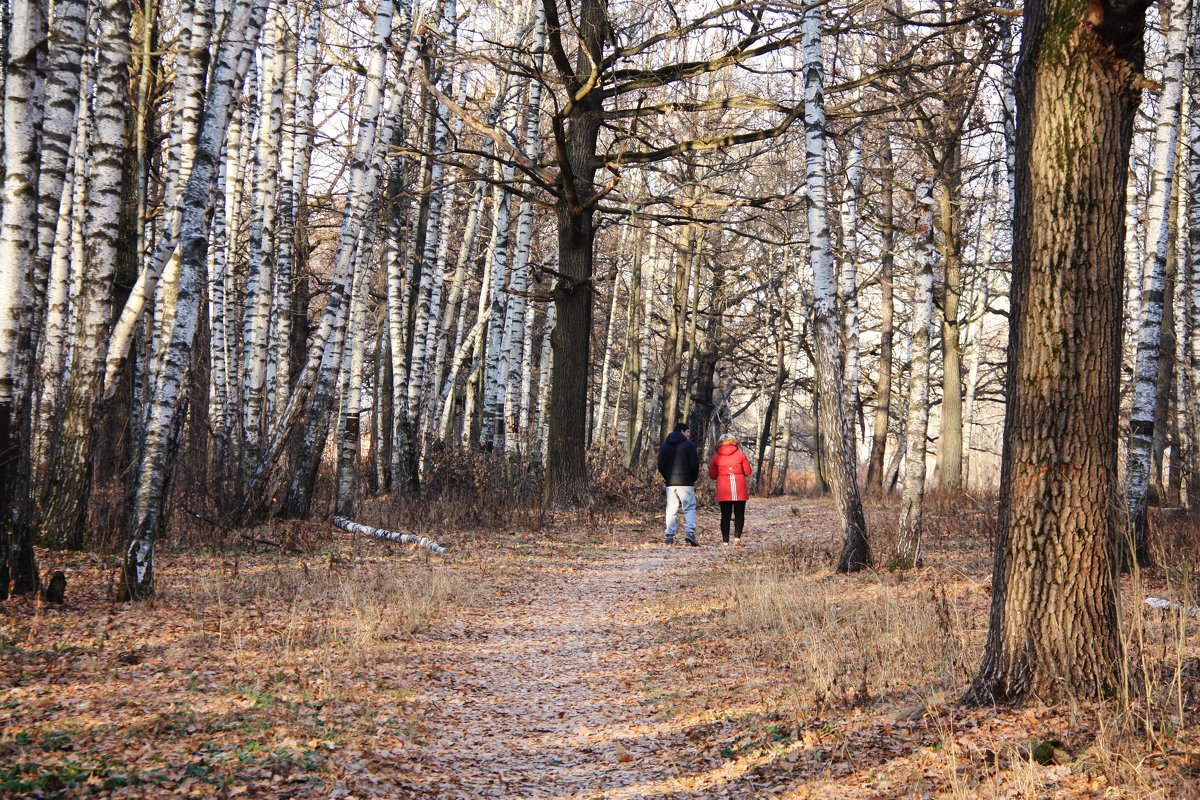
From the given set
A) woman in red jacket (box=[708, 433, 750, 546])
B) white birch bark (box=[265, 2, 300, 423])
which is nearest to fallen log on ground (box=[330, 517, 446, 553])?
white birch bark (box=[265, 2, 300, 423])

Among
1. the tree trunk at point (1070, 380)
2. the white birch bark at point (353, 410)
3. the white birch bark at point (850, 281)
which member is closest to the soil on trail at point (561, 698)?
the tree trunk at point (1070, 380)

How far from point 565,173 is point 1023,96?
33.8 feet

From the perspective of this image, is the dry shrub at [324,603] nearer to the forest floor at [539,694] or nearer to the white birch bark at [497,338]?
the forest floor at [539,694]

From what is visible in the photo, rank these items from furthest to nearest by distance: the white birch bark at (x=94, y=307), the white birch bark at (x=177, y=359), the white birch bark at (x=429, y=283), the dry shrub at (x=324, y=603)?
the white birch bark at (x=429, y=283)
the white birch bark at (x=94, y=307)
the white birch bark at (x=177, y=359)
the dry shrub at (x=324, y=603)

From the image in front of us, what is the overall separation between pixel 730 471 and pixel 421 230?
12461 mm

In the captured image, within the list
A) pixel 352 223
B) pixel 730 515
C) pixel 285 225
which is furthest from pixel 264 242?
pixel 730 515

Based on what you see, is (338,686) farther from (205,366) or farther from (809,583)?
(205,366)

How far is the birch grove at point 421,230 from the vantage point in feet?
25.5

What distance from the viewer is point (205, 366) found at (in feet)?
58.0

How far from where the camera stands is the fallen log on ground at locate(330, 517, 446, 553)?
12.2 meters

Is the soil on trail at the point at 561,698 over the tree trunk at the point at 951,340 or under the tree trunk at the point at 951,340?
under

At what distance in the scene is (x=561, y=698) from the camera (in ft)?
21.6

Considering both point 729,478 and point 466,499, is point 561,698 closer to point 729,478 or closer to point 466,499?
point 729,478

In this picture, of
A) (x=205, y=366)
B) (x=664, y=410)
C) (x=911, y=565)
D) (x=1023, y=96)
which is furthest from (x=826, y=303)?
(x=664, y=410)
